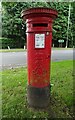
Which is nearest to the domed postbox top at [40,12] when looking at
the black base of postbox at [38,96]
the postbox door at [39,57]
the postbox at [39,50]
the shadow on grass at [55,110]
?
the postbox at [39,50]

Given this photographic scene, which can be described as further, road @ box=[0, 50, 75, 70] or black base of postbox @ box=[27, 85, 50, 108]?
road @ box=[0, 50, 75, 70]

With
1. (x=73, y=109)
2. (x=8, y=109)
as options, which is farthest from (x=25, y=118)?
(x=73, y=109)

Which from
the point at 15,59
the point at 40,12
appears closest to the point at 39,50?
the point at 40,12

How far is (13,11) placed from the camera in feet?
82.6

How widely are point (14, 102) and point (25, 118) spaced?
62 cm

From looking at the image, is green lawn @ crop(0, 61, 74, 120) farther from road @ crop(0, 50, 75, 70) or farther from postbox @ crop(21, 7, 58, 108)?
road @ crop(0, 50, 75, 70)

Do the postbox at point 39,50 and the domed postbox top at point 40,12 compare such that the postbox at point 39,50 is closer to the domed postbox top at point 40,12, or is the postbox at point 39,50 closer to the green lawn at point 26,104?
the domed postbox top at point 40,12

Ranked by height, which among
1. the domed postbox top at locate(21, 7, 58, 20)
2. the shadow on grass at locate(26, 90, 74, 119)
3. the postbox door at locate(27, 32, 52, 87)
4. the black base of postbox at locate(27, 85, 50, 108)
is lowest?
the shadow on grass at locate(26, 90, 74, 119)

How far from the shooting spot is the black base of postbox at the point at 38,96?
378 centimetres

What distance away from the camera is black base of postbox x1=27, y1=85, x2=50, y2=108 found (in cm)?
378

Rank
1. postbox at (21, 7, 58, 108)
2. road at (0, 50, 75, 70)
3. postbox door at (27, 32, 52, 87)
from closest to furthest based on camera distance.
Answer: postbox at (21, 7, 58, 108), postbox door at (27, 32, 52, 87), road at (0, 50, 75, 70)

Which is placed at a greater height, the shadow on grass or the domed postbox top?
the domed postbox top

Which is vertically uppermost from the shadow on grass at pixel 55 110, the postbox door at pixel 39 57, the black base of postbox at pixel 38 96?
the postbox door at pixel 39 57

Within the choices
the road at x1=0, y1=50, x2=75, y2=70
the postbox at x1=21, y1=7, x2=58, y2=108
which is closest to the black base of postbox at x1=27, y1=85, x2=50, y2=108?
the postbox at x1=21, y1=7, x2=58, y2=108
